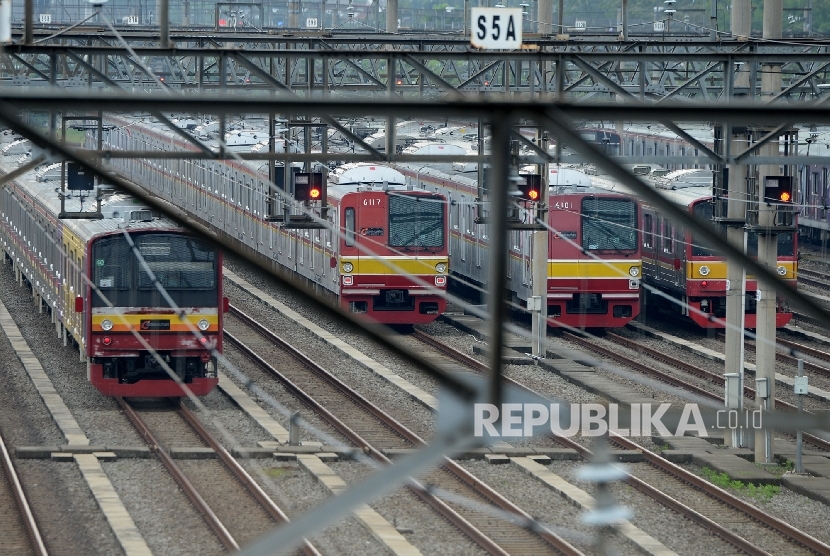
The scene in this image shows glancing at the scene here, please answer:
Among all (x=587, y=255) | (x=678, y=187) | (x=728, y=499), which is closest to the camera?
(x=728, y=499)

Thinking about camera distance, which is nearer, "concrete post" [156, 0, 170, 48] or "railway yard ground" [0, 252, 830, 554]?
"concrete post" [156, 0, 170, 48]

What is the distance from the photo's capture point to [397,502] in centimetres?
947

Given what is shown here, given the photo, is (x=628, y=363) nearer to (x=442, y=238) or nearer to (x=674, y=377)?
(x=674, y=377)

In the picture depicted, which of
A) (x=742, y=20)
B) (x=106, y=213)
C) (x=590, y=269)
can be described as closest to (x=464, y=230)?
(x=590, y=269)

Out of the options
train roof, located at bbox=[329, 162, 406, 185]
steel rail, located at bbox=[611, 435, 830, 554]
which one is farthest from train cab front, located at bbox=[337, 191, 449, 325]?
steel rail, located at bbox=[611, 435, 830, 554]

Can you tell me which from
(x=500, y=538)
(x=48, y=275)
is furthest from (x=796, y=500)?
(x=48, y=275)

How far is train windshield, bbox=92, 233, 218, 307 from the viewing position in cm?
1239

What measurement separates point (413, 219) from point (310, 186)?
2.92 m

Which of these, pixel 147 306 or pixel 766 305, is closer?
pixel 766 305

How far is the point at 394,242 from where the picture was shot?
17094mm

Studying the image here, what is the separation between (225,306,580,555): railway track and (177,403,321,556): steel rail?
1.08 metres

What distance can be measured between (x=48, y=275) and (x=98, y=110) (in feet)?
47.1

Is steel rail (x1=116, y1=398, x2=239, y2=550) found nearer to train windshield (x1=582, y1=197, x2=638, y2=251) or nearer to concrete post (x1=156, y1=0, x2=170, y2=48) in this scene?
concrete post (x1=156, y1=0, x2=170, y2=48)

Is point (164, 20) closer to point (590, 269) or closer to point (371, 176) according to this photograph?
point (371, 176)
